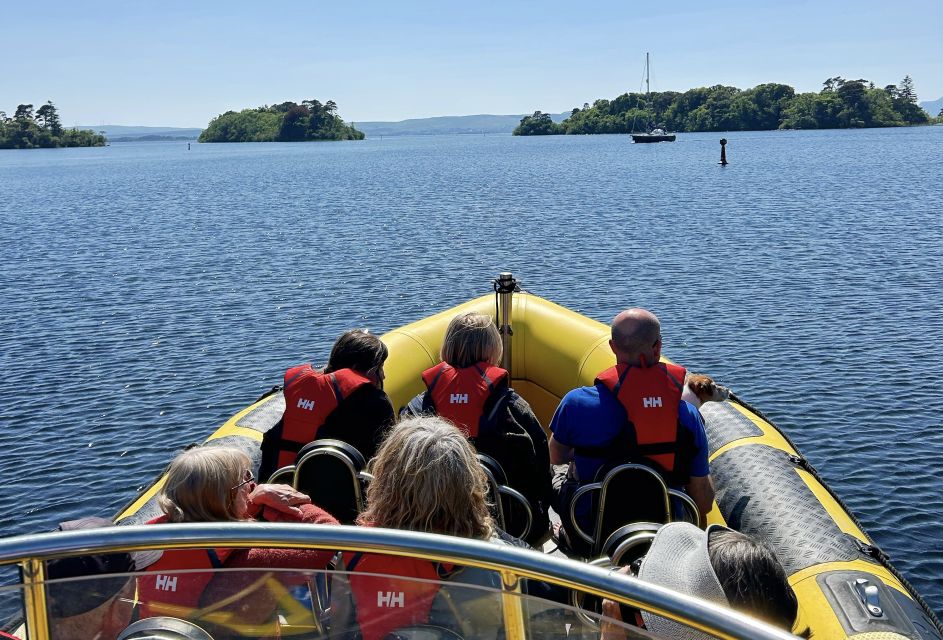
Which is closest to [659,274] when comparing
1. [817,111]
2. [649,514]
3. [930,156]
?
[649,514]

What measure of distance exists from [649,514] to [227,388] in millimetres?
8367

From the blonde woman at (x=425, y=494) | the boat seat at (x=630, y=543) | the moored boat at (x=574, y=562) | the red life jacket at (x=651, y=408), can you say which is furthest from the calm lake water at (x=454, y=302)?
the blonde woman at (x=425, y=494)

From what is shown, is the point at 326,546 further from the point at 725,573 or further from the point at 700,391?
the point at 700,391

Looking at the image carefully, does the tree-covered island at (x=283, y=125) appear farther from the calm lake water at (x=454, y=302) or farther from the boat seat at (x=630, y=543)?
the boat seat at (x=630, y=543)

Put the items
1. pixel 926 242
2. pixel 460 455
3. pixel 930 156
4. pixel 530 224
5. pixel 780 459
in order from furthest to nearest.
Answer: pixel 930 156 → pixel 530 224 → pixel 926 242 → pixel 780 459 → pixel 460 455

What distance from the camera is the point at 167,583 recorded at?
1980 millimetres

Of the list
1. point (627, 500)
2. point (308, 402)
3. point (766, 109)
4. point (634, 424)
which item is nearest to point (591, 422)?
point (634, 424)

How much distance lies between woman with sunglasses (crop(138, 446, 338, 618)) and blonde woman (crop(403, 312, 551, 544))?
3.83 ft

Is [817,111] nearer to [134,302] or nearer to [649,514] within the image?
[134,302]

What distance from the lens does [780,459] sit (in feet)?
16.3

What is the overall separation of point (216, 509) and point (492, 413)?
1.60 m

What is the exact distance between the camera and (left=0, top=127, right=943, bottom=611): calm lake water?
898 centimetres

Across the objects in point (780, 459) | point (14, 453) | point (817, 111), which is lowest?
point (14, 453)

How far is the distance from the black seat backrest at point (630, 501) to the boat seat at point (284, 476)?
1.32 metres
